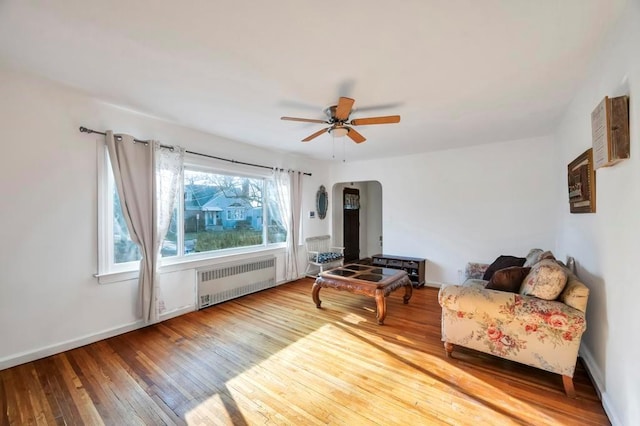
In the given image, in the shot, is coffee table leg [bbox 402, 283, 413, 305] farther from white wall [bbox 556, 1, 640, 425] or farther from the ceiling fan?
the ceiling fan

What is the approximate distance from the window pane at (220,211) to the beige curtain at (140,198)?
579 millimetres

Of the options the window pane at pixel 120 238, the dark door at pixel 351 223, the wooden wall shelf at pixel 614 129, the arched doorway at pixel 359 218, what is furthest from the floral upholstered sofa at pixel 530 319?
the dark door at pixel 351 223

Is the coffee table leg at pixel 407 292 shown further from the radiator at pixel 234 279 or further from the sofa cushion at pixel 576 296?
the radiator at pixel 234 279

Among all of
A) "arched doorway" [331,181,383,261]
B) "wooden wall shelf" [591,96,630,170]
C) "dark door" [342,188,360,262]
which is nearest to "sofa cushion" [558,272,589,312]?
"wooden wall shelf" [591,96,630,170]

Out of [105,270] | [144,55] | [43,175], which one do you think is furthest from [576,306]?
[43,175]

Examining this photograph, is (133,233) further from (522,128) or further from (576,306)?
(522,128)

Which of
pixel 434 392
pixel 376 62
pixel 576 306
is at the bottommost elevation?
pixel 434 392

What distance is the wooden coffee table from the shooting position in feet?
10.3

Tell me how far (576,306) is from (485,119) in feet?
7.28

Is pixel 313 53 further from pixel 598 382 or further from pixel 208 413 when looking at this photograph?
pixel 598 382

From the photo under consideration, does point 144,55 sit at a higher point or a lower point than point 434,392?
higher

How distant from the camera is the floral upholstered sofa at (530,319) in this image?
1.94 m

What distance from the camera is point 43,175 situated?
2475mm

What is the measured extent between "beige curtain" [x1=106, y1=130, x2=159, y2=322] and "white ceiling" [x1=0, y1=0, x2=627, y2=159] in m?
0.47
